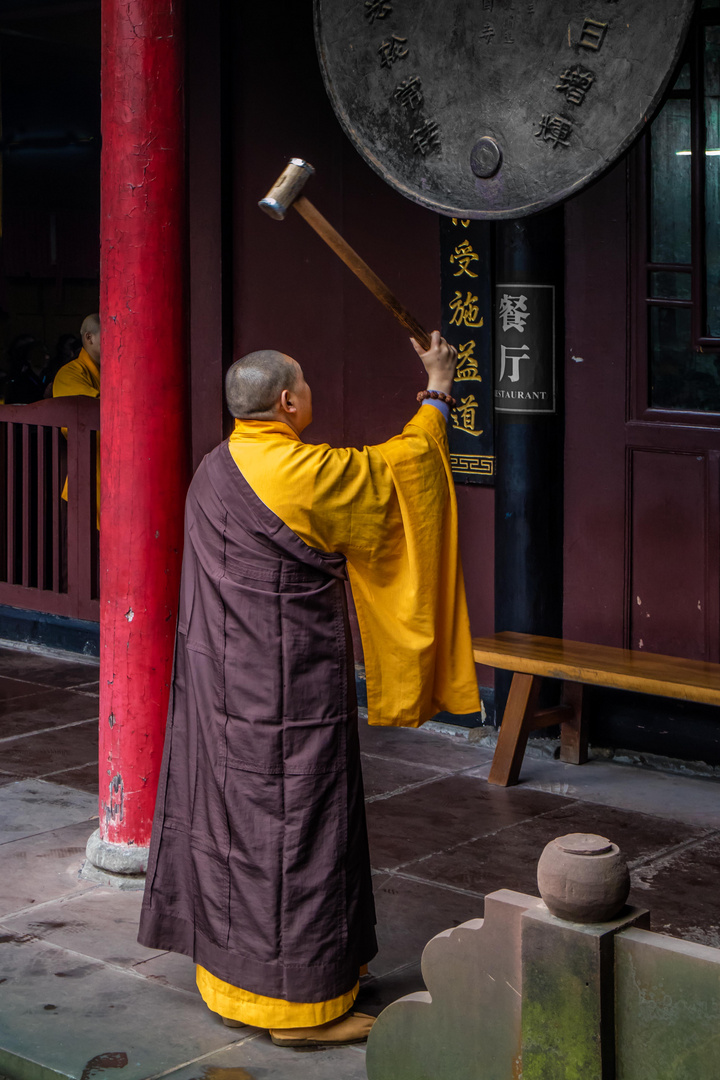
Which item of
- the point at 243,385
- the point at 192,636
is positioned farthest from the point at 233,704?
the point at 243,385

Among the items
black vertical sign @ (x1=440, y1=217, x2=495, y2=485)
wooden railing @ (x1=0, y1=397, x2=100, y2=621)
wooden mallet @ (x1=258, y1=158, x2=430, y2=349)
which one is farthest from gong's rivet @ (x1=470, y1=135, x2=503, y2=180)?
wooden railing @ (x1=0, y1=397, x2=100, y2=621)

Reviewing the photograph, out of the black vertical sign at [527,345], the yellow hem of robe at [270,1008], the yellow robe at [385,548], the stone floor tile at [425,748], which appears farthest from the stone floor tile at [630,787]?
the yellow hem of robe at [270,1008]

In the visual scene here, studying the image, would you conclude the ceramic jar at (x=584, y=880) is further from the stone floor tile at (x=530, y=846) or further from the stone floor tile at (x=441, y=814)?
the stone floor tile at (x=441, y=814)

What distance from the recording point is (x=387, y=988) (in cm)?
390

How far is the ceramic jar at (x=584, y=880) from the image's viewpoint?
2479 millimetres

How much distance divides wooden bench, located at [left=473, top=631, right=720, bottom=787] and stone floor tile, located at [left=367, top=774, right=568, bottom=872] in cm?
15

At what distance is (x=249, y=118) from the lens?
6.93m

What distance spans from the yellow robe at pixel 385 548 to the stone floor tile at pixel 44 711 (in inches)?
119

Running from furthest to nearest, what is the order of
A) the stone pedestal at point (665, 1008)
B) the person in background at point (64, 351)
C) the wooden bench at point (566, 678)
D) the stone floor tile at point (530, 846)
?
the person in background at point (64, 351)
the wooden bench at point (566, 678)
the stone floor tile at point (530, 846)
the stone pedestal at point (665, 1008)

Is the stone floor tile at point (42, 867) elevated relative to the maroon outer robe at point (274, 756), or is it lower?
lower

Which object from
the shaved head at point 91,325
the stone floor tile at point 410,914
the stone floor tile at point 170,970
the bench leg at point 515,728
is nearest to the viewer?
the stone floor tile at point 170,970

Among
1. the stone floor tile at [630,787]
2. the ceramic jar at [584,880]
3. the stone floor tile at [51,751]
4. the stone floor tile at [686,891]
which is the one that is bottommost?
the stone floor tile at [686,891]

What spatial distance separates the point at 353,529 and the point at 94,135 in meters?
6.59

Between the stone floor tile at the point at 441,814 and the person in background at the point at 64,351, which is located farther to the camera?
the person in background at the point at 64,351
